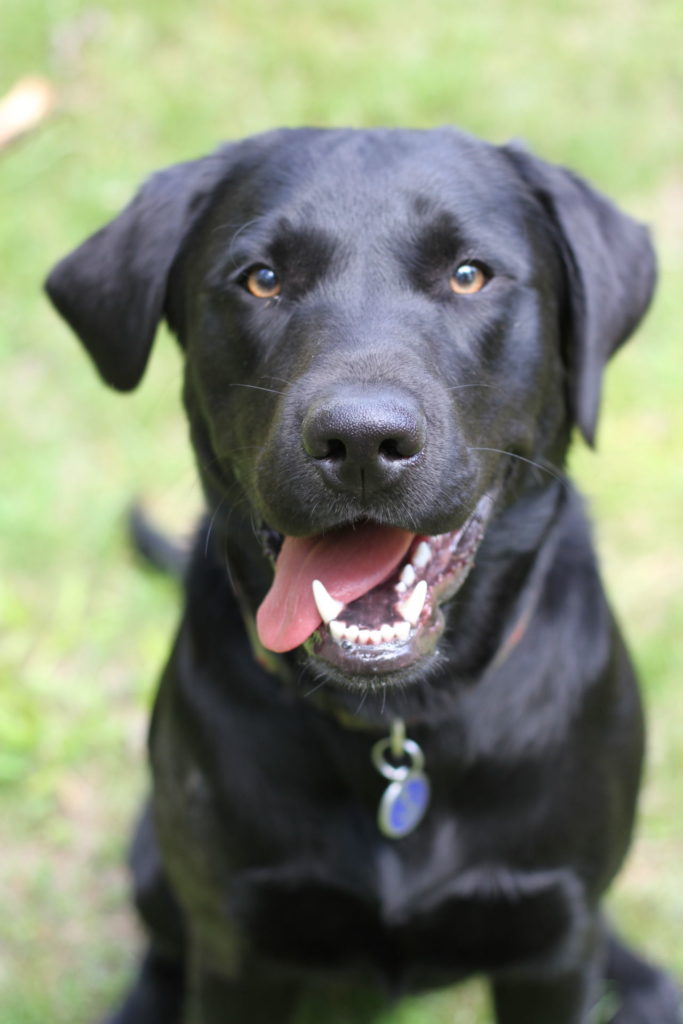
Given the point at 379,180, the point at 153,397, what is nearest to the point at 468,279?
the point at 379,180

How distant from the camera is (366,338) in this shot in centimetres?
170

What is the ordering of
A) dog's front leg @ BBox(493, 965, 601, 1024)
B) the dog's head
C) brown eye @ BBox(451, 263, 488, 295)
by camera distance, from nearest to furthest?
1. the dog's head
2. brown eye @ BBox(451, 263, 488, 295)
3. dog's front leg @ BBox(493, 965, 601, 1024)

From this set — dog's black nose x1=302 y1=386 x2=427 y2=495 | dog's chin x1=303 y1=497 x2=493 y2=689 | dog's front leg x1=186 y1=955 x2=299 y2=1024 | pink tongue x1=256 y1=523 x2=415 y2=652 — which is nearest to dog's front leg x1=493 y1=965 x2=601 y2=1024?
dog's front leg x1=186 y1=955 x2=299 y2=1024

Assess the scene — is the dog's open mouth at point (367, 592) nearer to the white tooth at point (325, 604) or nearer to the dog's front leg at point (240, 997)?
the white tooth at point (325, 604)

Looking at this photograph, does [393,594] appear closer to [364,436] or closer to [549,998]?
[364,436]

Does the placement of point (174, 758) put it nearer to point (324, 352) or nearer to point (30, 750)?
point (324, 352)

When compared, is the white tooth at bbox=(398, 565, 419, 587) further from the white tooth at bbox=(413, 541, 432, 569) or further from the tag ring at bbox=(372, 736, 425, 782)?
the tag ring at bbox=(372, 736, 425, 782)

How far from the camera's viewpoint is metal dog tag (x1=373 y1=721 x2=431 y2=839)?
2.00 m

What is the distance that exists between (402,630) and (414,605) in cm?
4

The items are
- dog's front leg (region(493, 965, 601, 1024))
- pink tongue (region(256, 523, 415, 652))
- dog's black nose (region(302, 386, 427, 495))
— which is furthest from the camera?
dog's front leg (region(493, 965, 601, 1024))

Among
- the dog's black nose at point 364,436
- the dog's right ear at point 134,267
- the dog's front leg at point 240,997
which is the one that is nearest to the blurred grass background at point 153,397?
the dog's front leg at point 240,997

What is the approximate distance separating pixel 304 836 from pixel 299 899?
11 centimetres

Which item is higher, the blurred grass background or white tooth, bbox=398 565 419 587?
white tooth, bbox=398 565 419 587

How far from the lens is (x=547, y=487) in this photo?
2008 millimetres
